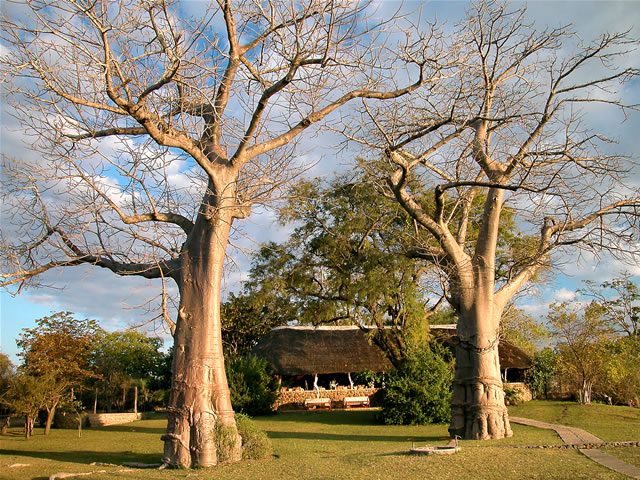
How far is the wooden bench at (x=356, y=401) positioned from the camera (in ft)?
80.8

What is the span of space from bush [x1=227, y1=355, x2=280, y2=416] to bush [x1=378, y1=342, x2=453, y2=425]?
6.20m

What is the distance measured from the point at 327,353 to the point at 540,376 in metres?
10.9

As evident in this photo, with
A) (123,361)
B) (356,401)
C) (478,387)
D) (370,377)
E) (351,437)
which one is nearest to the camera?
(478,387)

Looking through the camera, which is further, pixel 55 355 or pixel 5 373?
pixel 5 373

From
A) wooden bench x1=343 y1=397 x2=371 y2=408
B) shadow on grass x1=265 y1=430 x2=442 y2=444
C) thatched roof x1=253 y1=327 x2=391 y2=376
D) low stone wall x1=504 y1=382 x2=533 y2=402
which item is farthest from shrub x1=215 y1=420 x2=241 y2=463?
low stone wall x1=504 y1=382 x2=533 y2=402

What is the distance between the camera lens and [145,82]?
8.47 metres

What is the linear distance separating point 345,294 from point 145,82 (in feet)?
42.7

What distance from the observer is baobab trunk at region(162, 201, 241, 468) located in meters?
8.48

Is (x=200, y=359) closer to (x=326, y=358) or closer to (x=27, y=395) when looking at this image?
(x=27, y=395)

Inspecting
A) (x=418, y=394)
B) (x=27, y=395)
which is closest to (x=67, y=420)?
(x=27, y=395)

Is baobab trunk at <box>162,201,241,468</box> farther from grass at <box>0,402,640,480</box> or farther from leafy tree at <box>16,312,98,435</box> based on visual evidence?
leafy tree at <box>16,312,98,435</box>

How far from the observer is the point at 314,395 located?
25766mm

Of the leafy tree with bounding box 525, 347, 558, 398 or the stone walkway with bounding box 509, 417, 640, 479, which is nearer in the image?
the stone walkway with bounding box 509, 417, 640, 479

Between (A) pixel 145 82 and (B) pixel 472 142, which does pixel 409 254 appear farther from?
(A) pixel 145 82
